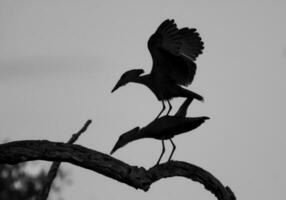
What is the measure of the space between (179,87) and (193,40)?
88 centimetres

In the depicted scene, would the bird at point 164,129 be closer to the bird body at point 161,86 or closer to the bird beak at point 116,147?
the bird beak at point 116,147

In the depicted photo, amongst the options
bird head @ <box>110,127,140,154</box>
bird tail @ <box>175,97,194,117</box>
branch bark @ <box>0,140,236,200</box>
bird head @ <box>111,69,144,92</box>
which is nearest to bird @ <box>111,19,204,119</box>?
bird head @ <box>111,69,144,92</box>

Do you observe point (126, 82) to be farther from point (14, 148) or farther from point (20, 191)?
point (20, 191)

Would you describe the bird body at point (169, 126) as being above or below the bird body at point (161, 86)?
below

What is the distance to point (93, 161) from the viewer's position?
31.6 feet

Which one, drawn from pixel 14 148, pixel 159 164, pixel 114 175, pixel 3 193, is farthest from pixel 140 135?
pixel 3 193

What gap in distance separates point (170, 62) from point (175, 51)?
0.27 m

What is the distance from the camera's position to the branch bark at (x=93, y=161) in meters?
9.38

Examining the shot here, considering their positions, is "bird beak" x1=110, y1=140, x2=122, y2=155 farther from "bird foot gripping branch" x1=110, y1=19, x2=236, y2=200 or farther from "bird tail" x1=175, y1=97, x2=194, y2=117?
"bird foot gripping branch" x1=110, y1=19, x2=236, y2=200

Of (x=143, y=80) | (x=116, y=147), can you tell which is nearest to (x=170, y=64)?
(x=143, y=80)

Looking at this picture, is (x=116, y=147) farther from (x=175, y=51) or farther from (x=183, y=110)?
(x=175, y=51)

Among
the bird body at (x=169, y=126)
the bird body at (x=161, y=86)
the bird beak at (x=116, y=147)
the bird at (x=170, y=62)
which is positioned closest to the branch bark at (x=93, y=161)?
the bird body at (x=169, y=126)

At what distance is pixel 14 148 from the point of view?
9359 millimetres

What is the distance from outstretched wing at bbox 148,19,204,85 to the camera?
13.3 meters
